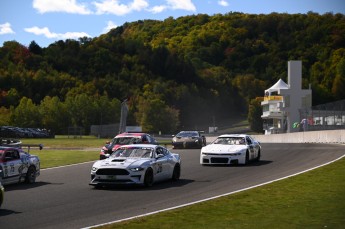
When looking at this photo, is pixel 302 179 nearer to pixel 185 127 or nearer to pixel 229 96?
pixel 185 127

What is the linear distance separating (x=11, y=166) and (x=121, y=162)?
134 inches

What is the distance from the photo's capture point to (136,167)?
18.0 metres

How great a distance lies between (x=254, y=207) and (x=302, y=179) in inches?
237

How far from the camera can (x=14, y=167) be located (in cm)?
1909

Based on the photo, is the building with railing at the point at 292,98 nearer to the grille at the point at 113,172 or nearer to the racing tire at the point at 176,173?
the racing tire at the point at 176,173

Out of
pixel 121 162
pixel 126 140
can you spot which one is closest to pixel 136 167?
pixel 121 162

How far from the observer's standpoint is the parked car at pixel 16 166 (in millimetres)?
18531

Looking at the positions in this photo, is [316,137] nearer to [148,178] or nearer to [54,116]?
[148,178]

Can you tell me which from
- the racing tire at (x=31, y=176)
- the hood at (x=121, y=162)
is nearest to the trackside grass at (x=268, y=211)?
the hood at (x=121, y=162)

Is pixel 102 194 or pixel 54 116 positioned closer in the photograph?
pixel 102 194

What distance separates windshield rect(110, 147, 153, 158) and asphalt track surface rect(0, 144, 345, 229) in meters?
1.01

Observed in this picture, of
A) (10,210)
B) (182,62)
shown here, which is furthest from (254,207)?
(182,62)

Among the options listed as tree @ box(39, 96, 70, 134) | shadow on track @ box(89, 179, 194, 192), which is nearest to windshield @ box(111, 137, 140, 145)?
shadow on track @ box(89, 179, 194, 192)

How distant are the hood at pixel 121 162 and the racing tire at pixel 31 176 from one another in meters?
2.83
